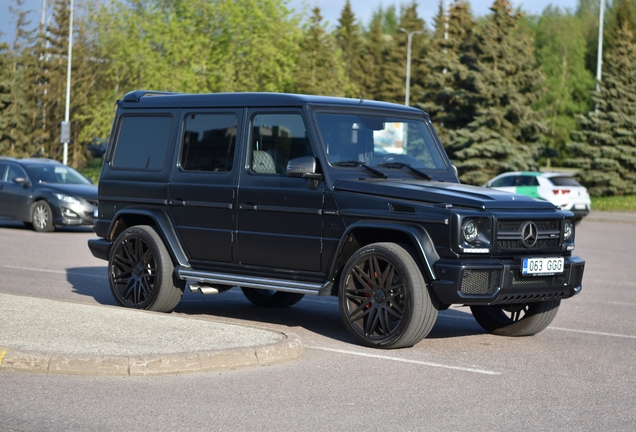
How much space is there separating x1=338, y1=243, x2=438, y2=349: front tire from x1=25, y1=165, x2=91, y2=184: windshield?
51.6 feet

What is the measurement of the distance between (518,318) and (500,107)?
38800 millimetres

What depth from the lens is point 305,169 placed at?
8523 millimetres

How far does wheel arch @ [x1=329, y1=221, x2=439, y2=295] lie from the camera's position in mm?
7918

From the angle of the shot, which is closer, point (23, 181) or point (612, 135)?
point (23, 181)

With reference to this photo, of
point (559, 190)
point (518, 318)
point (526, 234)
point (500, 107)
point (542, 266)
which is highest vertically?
point (500, 107)

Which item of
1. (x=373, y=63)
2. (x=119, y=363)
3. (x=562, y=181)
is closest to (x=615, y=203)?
(x=562, y=181)

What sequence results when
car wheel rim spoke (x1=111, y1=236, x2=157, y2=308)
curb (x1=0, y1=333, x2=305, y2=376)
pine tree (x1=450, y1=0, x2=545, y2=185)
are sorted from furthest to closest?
1. pine tree (x1=450, y1=0, x2=545, y2=185)
2. car wheel rim spoke (x1=111, y1=236, x2=157, y2=308)
3. curb (x1=0, y1=333, x2=305, y2=376)

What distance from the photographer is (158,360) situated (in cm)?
691

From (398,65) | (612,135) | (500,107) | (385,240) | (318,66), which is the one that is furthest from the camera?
(398,65)

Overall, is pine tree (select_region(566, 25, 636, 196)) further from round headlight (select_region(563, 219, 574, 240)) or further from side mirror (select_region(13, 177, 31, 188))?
round headlight (select_region(563, 219, 574, 240))

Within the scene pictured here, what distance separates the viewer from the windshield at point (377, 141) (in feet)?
29.3

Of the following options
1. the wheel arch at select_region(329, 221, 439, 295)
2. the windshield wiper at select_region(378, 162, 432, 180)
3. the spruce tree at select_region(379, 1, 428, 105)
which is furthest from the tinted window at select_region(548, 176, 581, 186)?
the spruce tree at select_region(379, 1, 428, 105)

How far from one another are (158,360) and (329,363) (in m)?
1.32

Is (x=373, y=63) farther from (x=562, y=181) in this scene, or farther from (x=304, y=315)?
(x=304, y=315)
